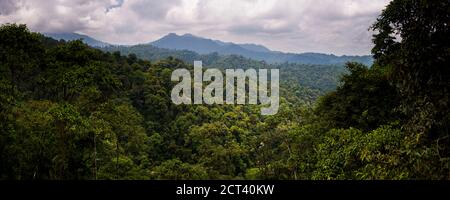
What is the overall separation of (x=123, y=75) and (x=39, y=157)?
37.1m

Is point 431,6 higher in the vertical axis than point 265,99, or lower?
higher

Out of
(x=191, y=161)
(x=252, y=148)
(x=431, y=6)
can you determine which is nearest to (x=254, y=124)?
(x=252, y=148)

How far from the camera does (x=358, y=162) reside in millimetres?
11195

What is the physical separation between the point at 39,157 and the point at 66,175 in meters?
A: 1.40

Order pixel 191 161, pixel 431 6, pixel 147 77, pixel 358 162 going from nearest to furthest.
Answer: pixel 431 6
pixel 358 162
pixel 191 161
pixel 147 77

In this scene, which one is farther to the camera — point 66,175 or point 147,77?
point 147,77

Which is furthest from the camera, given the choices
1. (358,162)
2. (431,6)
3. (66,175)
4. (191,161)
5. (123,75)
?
(123,75)

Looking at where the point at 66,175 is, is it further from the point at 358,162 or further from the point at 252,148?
the point at 252,148
